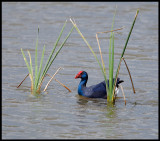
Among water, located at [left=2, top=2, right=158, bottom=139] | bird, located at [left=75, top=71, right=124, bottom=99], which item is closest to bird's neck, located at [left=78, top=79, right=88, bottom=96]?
bird, located at [left=75, top=71, right=124, bottom=99]

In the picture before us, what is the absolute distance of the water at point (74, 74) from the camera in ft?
34.8

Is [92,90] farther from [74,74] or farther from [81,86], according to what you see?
[74,74]

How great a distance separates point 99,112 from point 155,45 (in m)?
7.73

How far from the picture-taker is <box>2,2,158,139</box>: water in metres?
10.6

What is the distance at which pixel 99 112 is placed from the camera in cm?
1188

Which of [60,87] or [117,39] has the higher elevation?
[117,39]

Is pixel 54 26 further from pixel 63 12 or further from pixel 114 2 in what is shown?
pixel 114 2

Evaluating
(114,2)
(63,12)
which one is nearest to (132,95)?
(63,12)

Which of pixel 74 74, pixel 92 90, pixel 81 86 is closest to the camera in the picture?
pixel 92 90

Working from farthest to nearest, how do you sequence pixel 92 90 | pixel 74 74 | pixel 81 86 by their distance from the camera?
pixel 74 74
pixel 81 86
pixel 92 90

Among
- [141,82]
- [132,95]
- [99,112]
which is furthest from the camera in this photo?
[141,82]

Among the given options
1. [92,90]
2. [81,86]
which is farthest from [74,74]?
[92,90]

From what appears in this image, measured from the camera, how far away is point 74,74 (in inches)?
614

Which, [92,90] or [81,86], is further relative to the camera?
[81,86]
